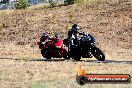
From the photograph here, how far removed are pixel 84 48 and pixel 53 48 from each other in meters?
2.19

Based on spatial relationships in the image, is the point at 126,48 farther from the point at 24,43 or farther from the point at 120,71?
the point at 120,71

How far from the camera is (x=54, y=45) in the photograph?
24.2 meters

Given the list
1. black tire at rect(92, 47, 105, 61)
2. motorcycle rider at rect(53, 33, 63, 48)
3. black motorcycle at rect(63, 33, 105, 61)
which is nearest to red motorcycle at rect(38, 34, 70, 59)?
motorcycle rider at rect(53, 33, 63, 48)

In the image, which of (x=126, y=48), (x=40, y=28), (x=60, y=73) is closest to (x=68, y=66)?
(x=60, y=73)

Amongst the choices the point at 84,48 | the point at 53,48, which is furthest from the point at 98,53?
the point at 53,48

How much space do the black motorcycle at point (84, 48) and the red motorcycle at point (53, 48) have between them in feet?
1.71

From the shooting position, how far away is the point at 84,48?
22891 millimetres

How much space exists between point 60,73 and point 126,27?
2166cm

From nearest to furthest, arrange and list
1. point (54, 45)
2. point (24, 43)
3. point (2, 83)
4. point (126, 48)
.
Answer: point (2, 83), point (54, 45), point (126, 48), point (24, 43)

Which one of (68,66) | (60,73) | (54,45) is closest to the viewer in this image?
(60,73)

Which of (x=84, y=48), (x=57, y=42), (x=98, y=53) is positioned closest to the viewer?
(x=98, y=53)

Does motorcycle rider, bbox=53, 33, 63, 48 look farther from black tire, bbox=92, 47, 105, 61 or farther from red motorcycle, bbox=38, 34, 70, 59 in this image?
black tire, bbox=92, 47, 105, 61

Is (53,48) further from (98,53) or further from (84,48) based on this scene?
(98,53)

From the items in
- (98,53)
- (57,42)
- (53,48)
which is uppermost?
(57,42)
